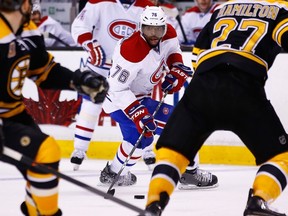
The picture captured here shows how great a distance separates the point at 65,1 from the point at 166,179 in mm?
4476

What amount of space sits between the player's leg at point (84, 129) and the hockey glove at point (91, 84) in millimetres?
2669

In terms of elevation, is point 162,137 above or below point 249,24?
below

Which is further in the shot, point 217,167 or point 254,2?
point 217,167

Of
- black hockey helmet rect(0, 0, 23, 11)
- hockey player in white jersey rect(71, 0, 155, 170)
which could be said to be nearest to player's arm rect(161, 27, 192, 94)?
hockey player in white jersey rect(71, 0, 155, 170)

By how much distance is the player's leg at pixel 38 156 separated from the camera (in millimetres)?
3193

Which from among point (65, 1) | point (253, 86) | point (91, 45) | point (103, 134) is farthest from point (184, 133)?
point (65, 1)

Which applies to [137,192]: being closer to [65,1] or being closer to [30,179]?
[30,179]

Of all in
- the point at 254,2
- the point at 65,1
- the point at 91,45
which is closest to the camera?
the point at 254,2

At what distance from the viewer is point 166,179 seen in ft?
11.4

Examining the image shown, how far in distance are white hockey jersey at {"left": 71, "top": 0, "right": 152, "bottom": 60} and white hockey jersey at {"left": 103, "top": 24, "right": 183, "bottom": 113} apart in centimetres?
79

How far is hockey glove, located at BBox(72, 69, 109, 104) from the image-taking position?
344cm

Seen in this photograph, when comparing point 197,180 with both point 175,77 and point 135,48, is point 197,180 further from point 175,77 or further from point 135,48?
point 135,48

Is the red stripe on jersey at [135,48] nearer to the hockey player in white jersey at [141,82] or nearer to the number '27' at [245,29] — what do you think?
the hockey player in white jersey at [141,82]

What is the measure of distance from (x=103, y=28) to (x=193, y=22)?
162 cm
